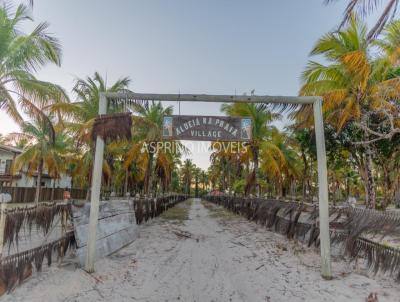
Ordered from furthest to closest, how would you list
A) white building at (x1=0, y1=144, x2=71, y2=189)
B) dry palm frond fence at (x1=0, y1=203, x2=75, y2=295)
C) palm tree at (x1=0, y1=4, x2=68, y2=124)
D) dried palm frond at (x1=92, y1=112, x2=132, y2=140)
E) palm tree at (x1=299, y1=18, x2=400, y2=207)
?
white building at (x1=0, y1=144, x2=71, y2=189), palm tree at (x1=299, y1=18, x2=400, y2=207), palm tree at (x1=0, y1=4, x2=68, y2=124), dried palm frond at (x1=92, y1=112, x2=132, y2=140), dry palm frond fence at (x1=0, y1=203, x2=75, y2=295)

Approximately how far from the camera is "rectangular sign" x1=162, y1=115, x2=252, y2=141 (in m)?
4.77

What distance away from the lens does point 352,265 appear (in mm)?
5035

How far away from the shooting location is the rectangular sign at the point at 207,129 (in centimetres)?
477

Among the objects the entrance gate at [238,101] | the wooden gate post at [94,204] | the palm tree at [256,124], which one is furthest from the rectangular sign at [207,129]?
the palm tree at [256,124]

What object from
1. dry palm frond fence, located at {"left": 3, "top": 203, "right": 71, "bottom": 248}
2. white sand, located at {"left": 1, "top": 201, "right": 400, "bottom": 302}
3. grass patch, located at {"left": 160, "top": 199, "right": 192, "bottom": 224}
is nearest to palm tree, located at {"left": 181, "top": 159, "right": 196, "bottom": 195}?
grass patch, located at {"left": 160, "top": 199, "right": 192, "bottom": 224}

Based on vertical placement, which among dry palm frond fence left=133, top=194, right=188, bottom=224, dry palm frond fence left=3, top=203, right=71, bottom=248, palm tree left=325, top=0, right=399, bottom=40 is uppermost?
palm tree left=325, top=0, right=399, bottom=40

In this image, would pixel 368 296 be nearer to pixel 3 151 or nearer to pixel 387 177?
pixel 387 177

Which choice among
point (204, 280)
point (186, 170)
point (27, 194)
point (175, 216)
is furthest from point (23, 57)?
point (186, 170)

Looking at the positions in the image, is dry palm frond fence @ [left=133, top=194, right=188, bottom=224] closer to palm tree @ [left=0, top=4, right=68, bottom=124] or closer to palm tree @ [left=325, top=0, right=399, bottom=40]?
palm tree @ [left=0, top=4, right=68, bottom=124]

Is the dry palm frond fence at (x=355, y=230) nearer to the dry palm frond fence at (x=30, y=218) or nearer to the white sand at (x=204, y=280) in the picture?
the white sand at (x=204, y=280)

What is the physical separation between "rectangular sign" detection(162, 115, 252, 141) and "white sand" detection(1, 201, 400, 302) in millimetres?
2390

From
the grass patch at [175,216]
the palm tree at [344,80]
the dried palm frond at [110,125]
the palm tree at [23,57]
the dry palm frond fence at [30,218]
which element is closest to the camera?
the dry palm frond fence at [30,218]

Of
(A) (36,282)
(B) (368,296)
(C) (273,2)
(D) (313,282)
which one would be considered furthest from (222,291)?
(C) (273,2)

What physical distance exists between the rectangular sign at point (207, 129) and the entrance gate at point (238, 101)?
0.36 m
